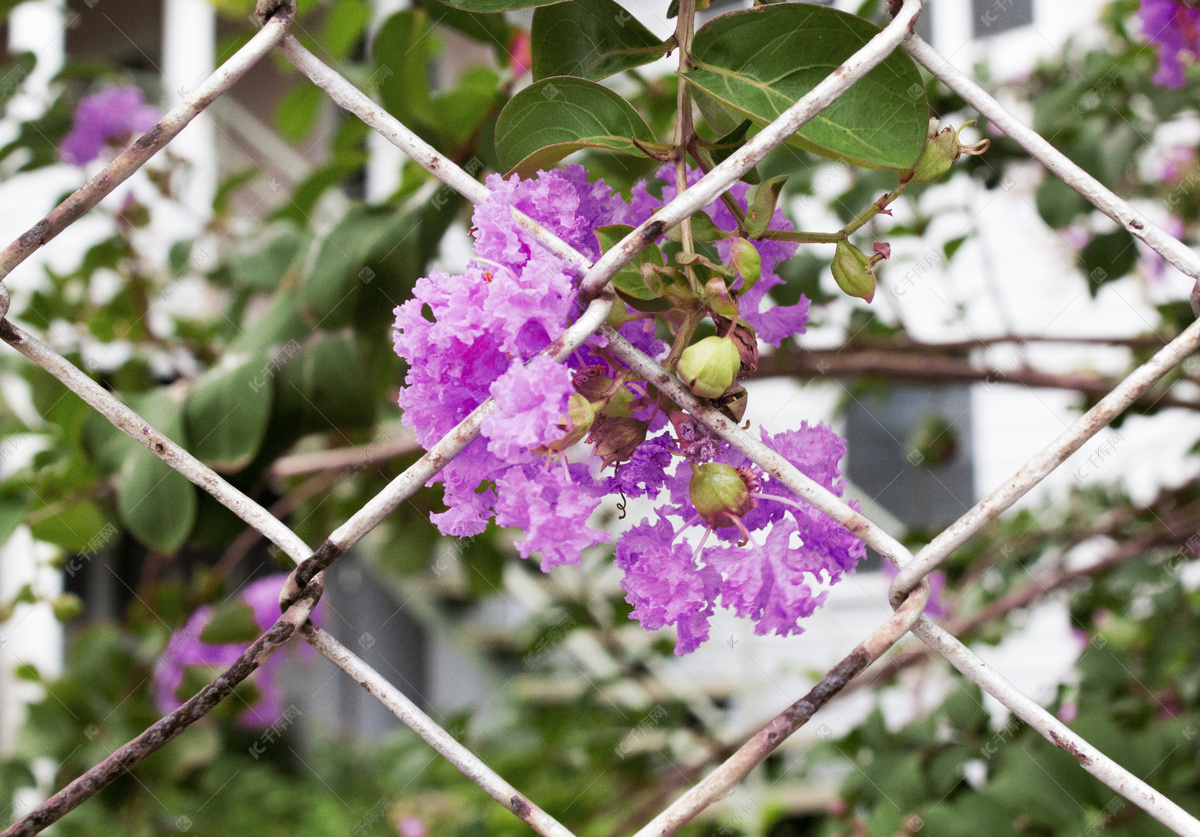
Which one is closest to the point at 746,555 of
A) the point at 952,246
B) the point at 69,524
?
the point at 69,524

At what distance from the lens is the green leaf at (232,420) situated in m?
0.75

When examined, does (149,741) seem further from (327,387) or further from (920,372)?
(920,372)

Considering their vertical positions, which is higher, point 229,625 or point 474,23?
point 474,23

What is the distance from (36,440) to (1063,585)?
5.06 feet

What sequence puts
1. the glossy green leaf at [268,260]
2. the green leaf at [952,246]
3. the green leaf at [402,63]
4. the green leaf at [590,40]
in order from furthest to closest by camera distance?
the green leaf at [952,246] < the glossy green leaf at [268,260] < the green leaf at [402,63] < the green leaf at [590,40]

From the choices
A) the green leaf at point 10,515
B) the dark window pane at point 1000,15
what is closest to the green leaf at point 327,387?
the green leaf at point 10,515

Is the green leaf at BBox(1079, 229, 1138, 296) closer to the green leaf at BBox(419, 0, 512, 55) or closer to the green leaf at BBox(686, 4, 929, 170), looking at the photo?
the green leaf at BBox(419, 0, 512, 55)

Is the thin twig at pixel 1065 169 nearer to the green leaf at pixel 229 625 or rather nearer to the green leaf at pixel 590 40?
the green leaf at pixel 590 40

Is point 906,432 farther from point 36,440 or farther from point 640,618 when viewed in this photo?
point 640,618

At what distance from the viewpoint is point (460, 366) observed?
0.33 meters

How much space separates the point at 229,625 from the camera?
1.02 metres

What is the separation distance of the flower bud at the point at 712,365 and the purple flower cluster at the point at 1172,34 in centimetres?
92

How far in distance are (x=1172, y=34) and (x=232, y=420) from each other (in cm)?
102

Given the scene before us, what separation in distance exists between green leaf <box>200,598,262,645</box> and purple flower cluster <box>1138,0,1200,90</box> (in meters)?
1.17
